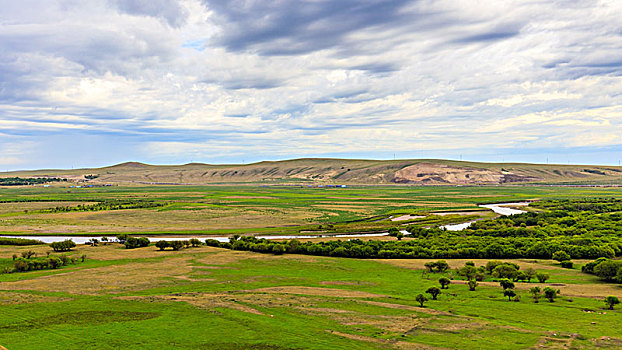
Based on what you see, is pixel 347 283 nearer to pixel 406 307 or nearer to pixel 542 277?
pixel 406 307

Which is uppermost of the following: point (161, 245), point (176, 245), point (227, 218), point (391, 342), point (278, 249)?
point (227, 218)

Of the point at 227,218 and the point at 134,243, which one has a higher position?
the point at 227,218

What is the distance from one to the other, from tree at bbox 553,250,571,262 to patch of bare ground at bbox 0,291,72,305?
2460 inches

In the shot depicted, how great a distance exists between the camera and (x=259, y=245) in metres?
71.6

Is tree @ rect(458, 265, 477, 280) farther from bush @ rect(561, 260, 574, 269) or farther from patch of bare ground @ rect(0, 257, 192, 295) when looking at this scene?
patch of bare ground @ rect(0, 257, 192, 295)

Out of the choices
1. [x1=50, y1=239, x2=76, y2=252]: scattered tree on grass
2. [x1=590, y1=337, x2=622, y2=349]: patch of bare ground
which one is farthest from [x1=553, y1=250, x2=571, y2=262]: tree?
[x1=50, y1=239, x2=76, y2=252]: scattered tree on grass

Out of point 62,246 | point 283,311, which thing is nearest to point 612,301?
point 283,311

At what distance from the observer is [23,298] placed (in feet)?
137

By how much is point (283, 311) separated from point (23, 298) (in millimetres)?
25380

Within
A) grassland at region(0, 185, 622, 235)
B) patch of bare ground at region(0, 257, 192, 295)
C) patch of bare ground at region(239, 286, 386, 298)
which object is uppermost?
grassland at region(0, 185, 622, 235)

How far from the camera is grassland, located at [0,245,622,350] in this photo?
3102 cm

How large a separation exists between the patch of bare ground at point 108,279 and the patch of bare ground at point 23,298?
249 cm

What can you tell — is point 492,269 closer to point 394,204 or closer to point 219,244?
point 219,244

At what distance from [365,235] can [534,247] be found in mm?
34697
